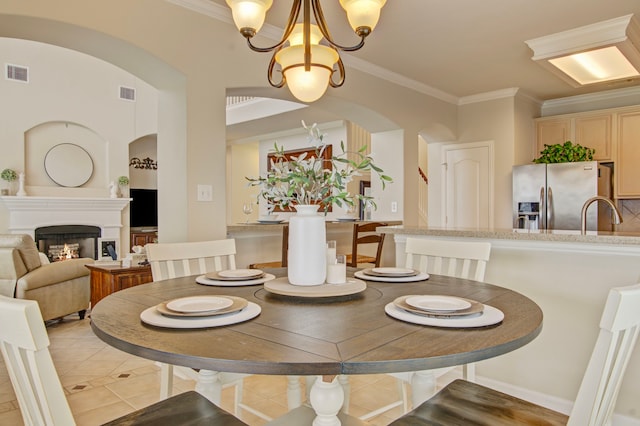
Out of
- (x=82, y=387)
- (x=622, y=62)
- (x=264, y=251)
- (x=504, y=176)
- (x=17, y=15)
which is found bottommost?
(x=82, y=387)

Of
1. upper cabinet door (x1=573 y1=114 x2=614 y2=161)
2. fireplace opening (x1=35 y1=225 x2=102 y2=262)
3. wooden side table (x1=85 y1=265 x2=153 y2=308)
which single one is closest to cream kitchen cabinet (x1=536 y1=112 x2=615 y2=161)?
upper cabinet door (x1=573 y1=114 x2=614 y2=161)

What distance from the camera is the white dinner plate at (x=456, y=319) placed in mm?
1088

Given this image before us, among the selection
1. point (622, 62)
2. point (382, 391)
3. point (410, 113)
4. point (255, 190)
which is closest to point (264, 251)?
point (382, 391)

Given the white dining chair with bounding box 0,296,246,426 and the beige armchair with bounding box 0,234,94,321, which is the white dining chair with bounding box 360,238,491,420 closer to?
the white dining chair with bounding box 0,296,246,426

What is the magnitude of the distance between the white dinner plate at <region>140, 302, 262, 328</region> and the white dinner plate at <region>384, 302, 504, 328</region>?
411mm

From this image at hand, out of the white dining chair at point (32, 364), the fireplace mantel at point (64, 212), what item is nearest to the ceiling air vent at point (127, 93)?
the fireplace mantel at point (64, 212)

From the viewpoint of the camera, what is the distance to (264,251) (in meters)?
3.79

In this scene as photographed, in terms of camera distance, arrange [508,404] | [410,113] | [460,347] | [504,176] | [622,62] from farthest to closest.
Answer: [504,176] → [410,113] → [622,62] → [508,404] → [460,347]

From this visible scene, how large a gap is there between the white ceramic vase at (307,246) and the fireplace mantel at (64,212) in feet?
24.3

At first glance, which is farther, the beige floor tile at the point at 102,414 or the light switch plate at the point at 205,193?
the light switch plate at the point at 205,193

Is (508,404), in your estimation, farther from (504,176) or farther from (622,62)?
(504,176)

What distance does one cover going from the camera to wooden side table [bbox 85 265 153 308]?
3746 millimetres

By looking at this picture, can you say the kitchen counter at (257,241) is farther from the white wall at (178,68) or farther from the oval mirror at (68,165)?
the oval mirror at (68,165)

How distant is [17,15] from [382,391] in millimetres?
2918
